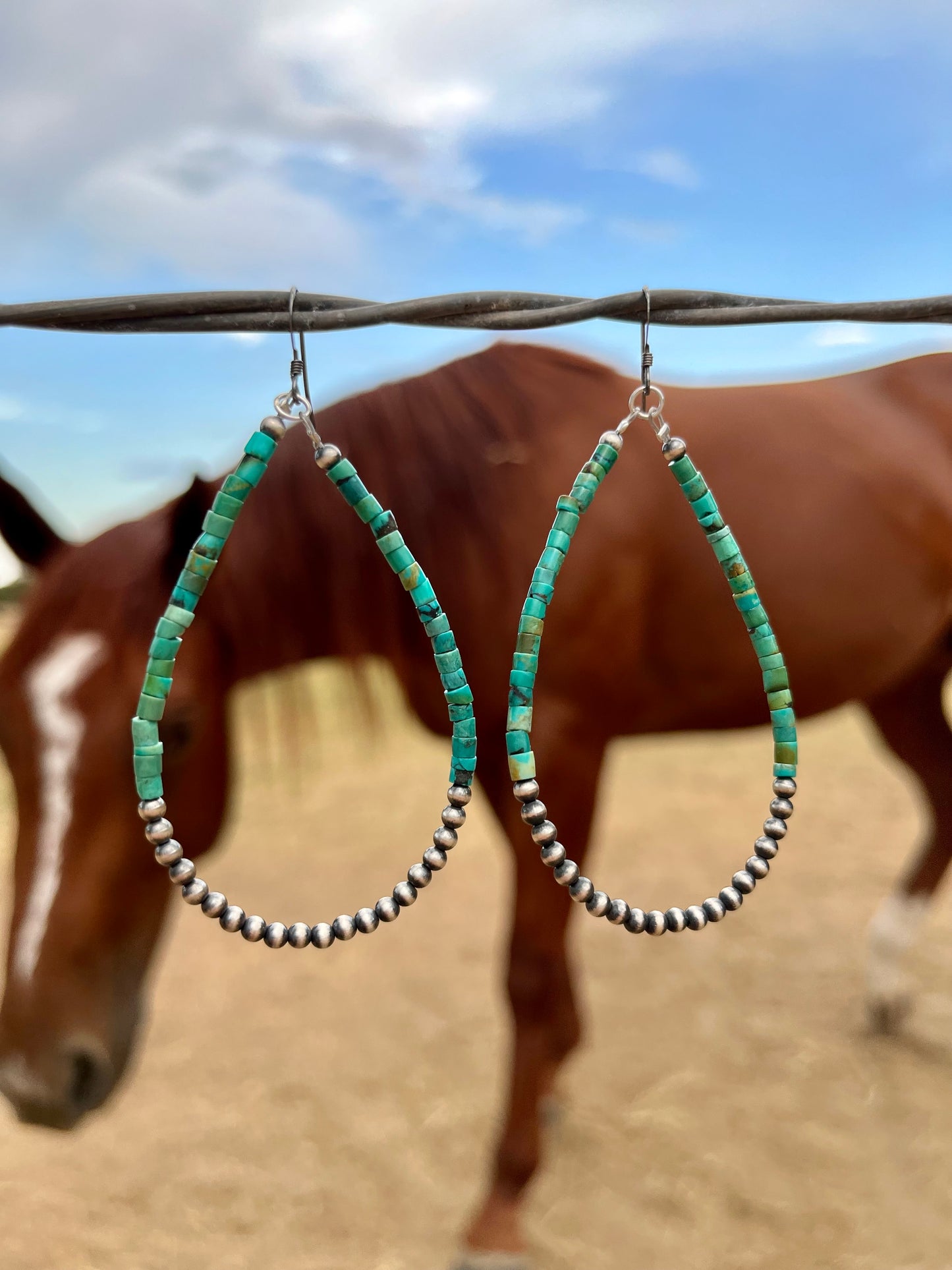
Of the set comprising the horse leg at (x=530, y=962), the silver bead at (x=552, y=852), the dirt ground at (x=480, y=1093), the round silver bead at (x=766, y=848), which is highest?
the silver bead at (x=552, y=852)

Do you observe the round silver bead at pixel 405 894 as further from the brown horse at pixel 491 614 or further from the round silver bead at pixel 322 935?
the brown horse at pixel 491 614

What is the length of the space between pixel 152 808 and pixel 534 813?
1.05 feet

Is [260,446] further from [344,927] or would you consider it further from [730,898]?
[730,898]

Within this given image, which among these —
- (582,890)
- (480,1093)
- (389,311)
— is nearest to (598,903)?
(582,890)

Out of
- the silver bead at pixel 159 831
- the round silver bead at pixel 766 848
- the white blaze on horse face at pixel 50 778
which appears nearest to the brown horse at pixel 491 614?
the white blaze on horse face at pixel 50 778

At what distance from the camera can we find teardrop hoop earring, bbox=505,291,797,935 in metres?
0.74

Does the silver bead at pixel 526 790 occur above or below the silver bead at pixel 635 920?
above

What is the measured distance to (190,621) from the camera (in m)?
0.73

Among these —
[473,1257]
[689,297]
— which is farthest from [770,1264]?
[689,297]

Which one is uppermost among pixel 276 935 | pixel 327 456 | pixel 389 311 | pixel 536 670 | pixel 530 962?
pixel 389 311

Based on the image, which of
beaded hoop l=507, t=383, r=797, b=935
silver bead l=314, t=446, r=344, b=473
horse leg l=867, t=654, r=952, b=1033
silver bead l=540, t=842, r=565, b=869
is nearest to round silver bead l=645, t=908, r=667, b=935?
beaded hoop l=507, t=383, r=797, b=935

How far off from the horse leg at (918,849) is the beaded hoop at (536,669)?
1151mm

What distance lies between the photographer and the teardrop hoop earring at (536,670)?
29.0 inches

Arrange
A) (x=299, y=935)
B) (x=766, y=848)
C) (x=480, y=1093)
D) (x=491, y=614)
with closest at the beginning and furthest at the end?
(x=299, y=935) → (x=766, y=848) → (x=491, y=614) → (x=480, y=1093)
